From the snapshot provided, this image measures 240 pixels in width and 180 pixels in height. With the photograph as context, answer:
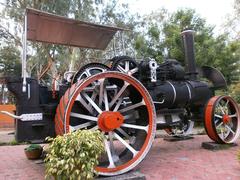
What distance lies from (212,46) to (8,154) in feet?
33.9

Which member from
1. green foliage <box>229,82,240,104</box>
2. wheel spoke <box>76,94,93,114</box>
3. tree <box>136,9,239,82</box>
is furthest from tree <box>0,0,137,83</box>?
wheel spoke <box>76,94,93,114</box>

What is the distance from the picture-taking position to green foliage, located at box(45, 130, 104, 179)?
336cm

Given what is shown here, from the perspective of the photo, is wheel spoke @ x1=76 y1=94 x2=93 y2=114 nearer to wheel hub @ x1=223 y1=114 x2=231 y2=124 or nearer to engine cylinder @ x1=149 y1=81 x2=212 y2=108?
engine cylinder @ x1=149 y1=81 x2=212 y2=108

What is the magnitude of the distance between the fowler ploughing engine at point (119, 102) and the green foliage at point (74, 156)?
67cm

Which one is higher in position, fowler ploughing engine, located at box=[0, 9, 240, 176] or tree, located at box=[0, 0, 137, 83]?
tree, located at box=[0, 0, 137, 83]

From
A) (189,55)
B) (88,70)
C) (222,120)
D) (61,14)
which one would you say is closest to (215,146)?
(222,120)

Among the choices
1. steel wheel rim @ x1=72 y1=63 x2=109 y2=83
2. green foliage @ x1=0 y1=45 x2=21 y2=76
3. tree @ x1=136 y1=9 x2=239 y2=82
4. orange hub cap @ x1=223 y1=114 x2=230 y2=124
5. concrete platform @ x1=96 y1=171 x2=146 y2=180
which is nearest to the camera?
concrete platform @ x1=96 y1=171 x2=146 y2=180

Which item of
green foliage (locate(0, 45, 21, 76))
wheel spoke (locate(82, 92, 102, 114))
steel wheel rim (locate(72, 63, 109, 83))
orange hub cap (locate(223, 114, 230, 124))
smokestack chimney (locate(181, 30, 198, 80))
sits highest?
green foliage (locate(0, 45, 21, 76))

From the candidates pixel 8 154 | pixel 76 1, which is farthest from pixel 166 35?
pixel 8 154

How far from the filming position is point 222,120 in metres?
6.97

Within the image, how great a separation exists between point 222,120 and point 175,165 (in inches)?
91.3

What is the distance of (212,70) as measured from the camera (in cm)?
771

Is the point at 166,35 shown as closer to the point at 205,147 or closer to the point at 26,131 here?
the point at 205,147

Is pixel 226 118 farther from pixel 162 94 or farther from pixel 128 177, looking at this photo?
pixel 128 177
